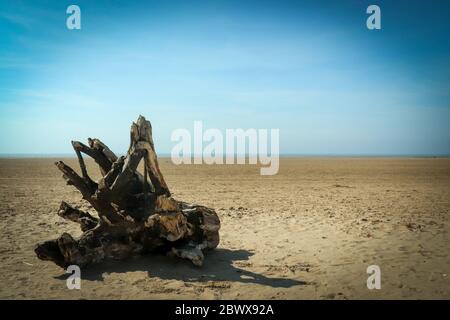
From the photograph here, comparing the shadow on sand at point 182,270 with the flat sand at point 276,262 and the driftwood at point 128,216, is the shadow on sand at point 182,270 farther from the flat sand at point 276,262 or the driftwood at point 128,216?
the driftwood at point 128,216

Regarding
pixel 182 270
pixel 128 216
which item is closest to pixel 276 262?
pixel 182 270

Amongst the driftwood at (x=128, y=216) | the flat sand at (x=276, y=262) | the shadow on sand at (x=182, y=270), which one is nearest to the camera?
the flat sand at (x=276, y=262)

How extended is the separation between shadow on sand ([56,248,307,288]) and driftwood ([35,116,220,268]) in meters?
0.20

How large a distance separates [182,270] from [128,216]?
1.75 metres

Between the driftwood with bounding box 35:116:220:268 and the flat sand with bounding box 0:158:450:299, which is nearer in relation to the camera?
the flat sand with bounding box 0:158:450:299

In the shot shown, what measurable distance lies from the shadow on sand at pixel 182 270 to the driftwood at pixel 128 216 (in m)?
0.20

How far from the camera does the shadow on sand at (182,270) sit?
758 centimetres

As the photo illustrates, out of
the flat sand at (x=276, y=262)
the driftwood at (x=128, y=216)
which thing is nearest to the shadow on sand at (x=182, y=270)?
the flat sand at (x=276, y=262)

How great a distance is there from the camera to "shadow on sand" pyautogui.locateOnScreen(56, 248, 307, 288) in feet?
24.9

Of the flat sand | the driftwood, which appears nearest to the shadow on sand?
the flat sand

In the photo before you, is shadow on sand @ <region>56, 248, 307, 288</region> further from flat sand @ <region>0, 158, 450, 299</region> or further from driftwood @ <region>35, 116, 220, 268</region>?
driftwood @ <region>35, 116, 220, 268</region>
